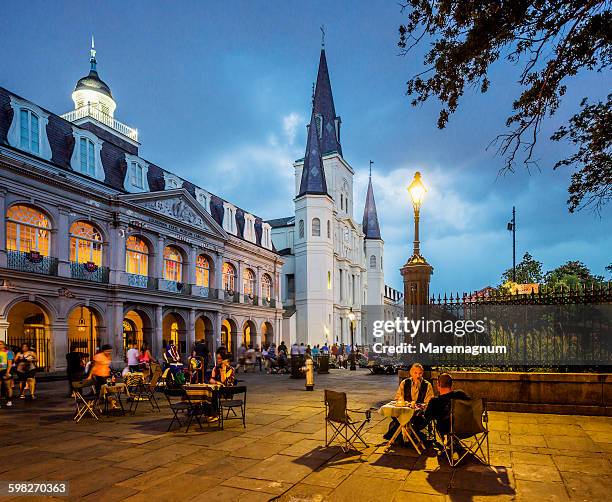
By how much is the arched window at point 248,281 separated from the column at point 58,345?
16.7 meters

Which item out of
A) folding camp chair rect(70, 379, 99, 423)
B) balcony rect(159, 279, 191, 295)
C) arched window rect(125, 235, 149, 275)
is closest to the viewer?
folding camp chair rect(70, 379, 99, 423)

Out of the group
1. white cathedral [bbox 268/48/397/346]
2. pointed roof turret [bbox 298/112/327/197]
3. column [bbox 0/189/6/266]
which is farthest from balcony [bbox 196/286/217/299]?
pointed roof turret [bbox 298/112/327/197]

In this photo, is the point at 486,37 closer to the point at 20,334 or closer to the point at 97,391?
the point at 97,391

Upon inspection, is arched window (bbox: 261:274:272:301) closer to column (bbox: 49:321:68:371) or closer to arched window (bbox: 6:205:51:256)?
column (bbox: 49:321:68:371)

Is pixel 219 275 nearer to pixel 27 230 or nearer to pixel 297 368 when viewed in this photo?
pixel 27 230

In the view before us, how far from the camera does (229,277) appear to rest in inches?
1394

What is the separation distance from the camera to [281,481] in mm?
5691

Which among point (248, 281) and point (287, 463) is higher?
point (248, 281)

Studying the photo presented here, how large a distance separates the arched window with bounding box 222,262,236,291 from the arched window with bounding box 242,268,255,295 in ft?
3.49

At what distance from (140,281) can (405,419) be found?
2168 centimetres

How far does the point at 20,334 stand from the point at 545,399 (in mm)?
23615

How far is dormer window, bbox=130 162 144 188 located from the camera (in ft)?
86.5

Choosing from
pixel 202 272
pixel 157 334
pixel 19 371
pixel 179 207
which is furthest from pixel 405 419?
pixel 202 272

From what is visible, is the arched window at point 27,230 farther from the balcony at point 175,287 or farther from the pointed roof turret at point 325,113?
the pointed roof turret at point 325,113
